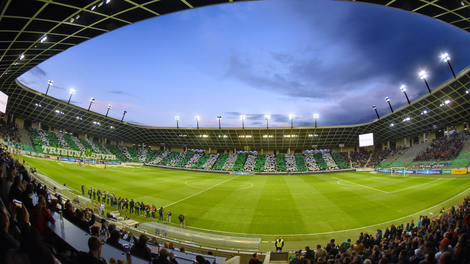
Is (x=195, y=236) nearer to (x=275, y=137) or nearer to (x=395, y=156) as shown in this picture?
(x=275, y=137)

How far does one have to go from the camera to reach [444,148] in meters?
41.4

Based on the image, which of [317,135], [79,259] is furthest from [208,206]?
[317,135]

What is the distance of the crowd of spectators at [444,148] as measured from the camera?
1492 inches

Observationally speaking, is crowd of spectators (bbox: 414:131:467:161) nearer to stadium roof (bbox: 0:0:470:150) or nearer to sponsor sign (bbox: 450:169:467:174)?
stadium roof (bbox: 0:0:470:150)

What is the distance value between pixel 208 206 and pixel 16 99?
54845 millimetres

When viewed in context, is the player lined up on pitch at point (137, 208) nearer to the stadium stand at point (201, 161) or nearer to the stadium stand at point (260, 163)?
the stadium stand at point (260, 163)

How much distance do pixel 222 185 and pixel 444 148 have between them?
4678cm

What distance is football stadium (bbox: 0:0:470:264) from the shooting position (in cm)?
482

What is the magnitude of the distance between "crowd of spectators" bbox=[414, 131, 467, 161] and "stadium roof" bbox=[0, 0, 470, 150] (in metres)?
3.55

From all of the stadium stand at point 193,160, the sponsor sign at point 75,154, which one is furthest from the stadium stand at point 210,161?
the sponsor sign at point 75,154

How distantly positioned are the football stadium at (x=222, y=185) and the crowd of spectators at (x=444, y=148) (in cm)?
32

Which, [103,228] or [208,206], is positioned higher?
[103,228]

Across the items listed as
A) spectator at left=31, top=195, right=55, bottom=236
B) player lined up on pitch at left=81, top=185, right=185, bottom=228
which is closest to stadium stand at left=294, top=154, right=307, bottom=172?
player lined up on pitch at left=81, top=185, right=185, bottom=228

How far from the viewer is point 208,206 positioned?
2186cm
